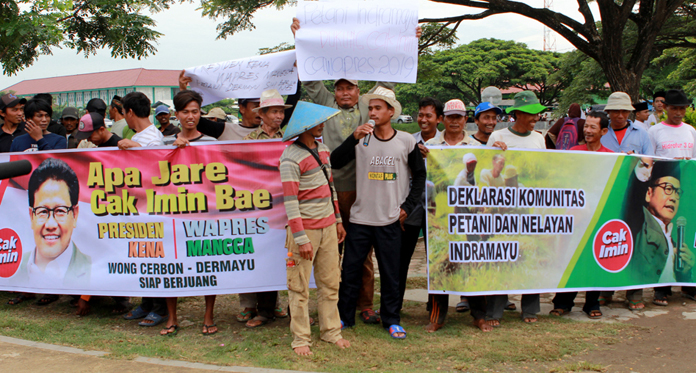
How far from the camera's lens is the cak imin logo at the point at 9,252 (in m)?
5.27

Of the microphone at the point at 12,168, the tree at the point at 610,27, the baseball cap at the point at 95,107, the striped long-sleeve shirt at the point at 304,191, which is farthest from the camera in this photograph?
the tree at the point at 610,27

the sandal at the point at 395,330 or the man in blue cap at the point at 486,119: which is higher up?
the man in blue cap at the point at 486,119

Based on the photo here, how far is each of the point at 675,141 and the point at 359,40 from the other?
12.3 ft

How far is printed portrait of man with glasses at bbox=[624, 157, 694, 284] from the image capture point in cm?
529

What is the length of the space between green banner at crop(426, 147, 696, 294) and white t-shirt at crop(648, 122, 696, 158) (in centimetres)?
49

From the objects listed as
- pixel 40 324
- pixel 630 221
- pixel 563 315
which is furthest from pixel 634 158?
pixel 40 324

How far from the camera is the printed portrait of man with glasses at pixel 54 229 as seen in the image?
16.6ft

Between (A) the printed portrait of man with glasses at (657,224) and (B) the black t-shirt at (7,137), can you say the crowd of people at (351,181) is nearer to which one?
(A) the printed portrait of man with glasses at (657,224)

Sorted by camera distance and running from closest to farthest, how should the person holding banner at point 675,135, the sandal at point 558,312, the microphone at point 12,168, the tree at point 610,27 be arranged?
1. the microphone at point 12,168
2. the sandal at point 558,312
3. the person holding banner at point 675,135
4. the tree at point 610,27

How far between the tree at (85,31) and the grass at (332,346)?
4.41 m

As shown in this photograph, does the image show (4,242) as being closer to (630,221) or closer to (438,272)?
(438,272)

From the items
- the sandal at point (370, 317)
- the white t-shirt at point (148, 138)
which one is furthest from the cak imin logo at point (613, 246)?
the white t-shirt at point (148, 138)

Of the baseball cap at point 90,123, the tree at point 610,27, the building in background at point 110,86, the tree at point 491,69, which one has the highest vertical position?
the building in background at point 110,86

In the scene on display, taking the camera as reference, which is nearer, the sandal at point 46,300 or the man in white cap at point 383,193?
the man in white cap at point 383,193
